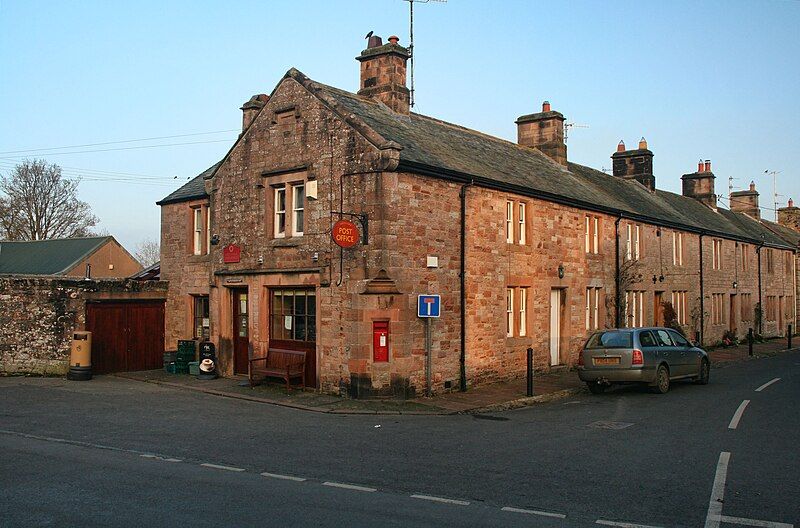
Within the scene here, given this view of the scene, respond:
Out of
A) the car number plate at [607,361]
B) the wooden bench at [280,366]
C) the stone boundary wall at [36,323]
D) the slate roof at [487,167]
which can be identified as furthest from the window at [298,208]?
the car number plate at [607,361]

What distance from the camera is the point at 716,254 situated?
35594 mm

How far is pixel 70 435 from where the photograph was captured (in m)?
11.6

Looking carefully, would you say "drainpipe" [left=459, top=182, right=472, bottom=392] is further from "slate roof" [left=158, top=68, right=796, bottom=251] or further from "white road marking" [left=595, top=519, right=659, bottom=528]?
"white road marking" [left=595, top=519, right=659, bottom=528]

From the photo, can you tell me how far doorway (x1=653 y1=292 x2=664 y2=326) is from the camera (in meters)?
29.8

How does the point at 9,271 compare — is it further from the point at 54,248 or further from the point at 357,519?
the point at 357,519

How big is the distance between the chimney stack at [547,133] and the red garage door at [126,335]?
15.4 metres

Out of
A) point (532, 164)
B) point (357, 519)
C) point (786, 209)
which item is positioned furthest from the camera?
point (786, 209)

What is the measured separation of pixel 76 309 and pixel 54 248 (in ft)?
75.6

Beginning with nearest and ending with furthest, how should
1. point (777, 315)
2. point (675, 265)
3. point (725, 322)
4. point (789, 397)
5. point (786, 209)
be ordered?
point (789, 397) → point (675, 265) → point (725, 322) → point (777, 315) → point (786, 209)

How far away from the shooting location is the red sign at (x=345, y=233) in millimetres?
15867

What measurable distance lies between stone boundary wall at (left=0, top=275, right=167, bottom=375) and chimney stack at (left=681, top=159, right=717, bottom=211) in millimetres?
34139

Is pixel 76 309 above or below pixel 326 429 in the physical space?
above

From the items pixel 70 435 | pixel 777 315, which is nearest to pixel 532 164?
pixel 70 435

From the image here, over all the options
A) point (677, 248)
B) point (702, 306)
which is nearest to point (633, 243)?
point (677, 248)
